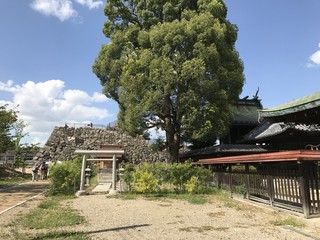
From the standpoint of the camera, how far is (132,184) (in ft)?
52.2

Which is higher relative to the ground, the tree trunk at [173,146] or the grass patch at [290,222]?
the tree trunk at [173,146]

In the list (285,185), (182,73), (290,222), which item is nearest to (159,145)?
(182,73)

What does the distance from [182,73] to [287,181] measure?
1128cm

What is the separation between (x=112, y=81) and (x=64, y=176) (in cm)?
1033

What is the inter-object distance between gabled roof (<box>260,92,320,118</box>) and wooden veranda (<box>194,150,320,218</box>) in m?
1.44

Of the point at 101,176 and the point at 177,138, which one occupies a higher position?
the point at 177,138

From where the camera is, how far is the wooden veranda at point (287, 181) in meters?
8.78

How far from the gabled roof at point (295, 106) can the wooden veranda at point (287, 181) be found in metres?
1.44

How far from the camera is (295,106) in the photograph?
23.7 ft

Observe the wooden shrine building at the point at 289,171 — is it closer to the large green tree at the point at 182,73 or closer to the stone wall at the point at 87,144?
the large green tree at the point at 182,73

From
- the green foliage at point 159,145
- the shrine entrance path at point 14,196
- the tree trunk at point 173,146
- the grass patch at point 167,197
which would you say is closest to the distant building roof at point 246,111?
the tree trunk at point 173,146

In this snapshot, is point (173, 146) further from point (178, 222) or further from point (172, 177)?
point (178, 222)

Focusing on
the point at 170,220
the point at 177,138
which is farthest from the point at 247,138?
the point at 170,220

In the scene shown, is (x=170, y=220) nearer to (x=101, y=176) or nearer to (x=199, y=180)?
(x=199, y=180)
